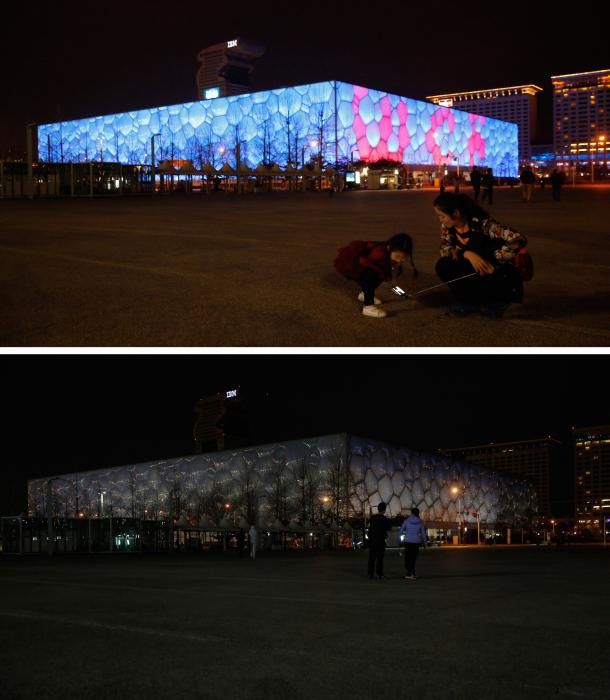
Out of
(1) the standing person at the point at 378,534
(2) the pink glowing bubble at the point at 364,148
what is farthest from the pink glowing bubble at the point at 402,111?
(1) the standing person at the point at 378,534

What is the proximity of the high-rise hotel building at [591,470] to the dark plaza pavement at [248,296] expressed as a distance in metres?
169

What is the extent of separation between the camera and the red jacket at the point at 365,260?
371 inches

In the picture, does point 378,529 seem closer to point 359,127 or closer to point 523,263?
point 523,263

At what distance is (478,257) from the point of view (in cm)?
877

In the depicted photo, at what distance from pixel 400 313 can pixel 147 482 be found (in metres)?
69.3

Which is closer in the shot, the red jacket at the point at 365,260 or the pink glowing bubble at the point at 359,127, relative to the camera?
the red jacket at the point at 365,260

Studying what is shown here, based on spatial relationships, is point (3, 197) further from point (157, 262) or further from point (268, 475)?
point (157, 262)

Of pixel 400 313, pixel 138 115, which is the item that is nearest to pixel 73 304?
pixel 400 313

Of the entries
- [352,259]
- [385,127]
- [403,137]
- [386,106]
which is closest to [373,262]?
[352,259]

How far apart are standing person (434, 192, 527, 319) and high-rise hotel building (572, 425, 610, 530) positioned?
6919 inches

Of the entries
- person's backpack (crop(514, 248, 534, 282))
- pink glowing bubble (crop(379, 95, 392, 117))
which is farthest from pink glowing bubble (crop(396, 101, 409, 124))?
person's backpack (crop(514, 248, 534, 282))

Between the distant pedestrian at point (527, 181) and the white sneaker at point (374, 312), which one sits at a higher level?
the distant pedestrian at point (527, 181)

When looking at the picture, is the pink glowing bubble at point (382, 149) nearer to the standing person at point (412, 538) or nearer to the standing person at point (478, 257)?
the standing person at point (412, 538)

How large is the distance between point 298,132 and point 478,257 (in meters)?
100
